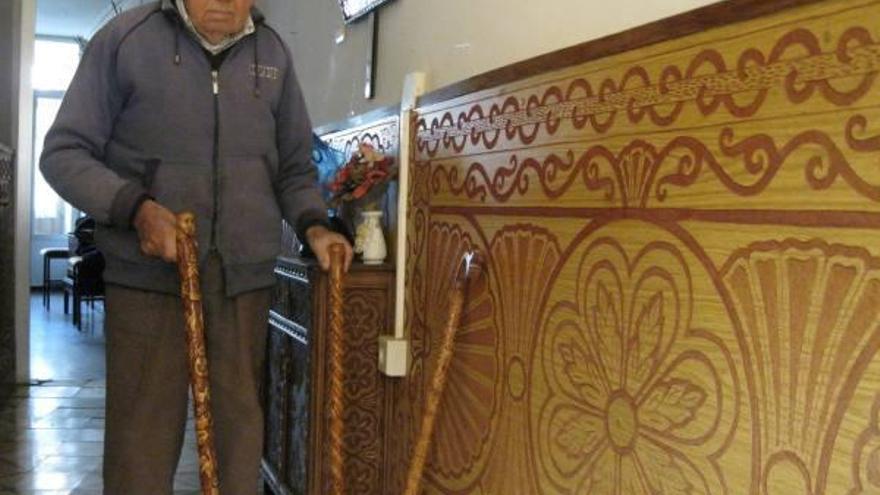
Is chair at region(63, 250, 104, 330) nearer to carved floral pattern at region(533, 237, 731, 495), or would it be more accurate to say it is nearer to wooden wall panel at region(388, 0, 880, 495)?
wooden wall panel at region(388, 0, 880, 495)

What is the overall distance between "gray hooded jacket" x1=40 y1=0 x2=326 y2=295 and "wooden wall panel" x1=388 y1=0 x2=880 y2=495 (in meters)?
0.46

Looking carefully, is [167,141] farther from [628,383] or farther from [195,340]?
[628,383]

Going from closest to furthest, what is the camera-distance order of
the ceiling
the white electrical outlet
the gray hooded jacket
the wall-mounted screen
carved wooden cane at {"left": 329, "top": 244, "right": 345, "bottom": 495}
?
the gray hooded jacket < carved wooden cane at {"left": 329, "top": 244, "right": 345, "bottom": 495} < the white electrical outlet < the wall-mounted screen < the ceiling

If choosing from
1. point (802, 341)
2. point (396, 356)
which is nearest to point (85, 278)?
point (396, 356)

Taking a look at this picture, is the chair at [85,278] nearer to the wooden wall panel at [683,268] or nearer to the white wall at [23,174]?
the white wall at [23,174]

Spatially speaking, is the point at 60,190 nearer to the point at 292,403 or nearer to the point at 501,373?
the point at 501,373

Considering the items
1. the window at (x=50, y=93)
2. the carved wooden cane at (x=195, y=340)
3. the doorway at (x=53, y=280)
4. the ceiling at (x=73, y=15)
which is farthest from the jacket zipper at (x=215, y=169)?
the window at (x=50, y=93)

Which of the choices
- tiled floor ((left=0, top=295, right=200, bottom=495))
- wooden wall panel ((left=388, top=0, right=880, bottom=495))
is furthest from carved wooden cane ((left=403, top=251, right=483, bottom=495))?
tiled floor ((left=0, top=295, right=200, bottom=495))

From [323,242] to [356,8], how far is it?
136 cm

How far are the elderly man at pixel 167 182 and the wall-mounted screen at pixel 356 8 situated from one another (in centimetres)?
104

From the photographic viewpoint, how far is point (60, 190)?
1.63 meters

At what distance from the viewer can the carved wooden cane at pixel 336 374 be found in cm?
176

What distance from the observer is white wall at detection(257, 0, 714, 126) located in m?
1.56

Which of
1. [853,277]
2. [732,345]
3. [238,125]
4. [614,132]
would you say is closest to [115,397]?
[238,125]
